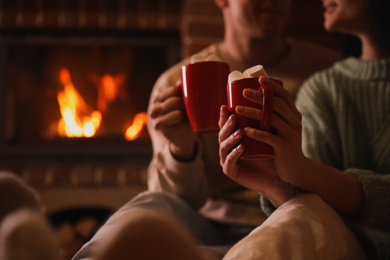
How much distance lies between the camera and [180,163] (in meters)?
1.02

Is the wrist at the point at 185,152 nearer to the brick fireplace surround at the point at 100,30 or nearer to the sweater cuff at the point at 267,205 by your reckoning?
the sweater cuff at the point at 267,205

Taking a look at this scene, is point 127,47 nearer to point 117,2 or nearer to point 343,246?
point 117,2

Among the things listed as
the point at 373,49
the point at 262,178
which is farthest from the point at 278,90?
the point at 373,49

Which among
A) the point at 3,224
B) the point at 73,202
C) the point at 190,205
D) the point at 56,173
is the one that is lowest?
the point at 73,202

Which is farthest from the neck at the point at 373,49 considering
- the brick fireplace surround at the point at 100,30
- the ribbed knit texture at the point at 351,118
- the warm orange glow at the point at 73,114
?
the warm orange glow at the point at 73,114

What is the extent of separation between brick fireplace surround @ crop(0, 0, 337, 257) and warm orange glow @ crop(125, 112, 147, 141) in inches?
5.1

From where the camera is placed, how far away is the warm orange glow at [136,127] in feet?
7.39

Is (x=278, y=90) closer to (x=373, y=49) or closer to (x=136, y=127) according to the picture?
(x=373, y=49)

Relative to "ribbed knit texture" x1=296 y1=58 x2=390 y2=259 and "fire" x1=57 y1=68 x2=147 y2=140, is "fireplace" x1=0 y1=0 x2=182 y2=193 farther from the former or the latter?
"ribbed knit texture" x1=296 y1=58 x2=390 y2=259

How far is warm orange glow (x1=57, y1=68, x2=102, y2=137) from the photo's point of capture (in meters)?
2.25

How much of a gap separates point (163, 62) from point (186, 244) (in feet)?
6.42

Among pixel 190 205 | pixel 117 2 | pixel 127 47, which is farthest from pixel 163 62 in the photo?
pixel 190 205

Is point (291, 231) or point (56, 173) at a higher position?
point (291, 231)

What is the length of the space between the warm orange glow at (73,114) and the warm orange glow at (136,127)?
0.15 m
